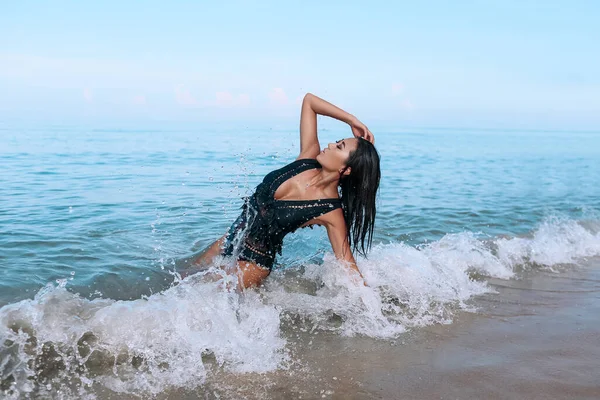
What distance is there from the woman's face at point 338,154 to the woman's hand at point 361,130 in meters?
0.21

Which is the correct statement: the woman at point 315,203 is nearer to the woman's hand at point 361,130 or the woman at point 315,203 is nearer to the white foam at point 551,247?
the woman's hand at point 361,130

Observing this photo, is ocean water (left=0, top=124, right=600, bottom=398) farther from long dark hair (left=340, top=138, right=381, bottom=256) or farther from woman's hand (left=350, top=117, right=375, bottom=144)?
woman's hand (left=350, top=117, right=375, bottom=144)

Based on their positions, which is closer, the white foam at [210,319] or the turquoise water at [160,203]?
the white foam at [210,319]

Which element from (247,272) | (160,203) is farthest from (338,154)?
(160,203)

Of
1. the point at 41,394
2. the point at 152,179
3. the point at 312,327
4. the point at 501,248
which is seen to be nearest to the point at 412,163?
the point at 152,179

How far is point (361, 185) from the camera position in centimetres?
459

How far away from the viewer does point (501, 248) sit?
6.71 m

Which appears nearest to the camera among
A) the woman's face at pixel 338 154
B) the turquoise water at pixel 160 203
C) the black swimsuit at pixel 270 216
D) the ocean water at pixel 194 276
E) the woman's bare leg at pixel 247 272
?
the ocean water at pixel 194 276

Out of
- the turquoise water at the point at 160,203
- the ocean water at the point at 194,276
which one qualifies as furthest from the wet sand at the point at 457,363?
the turquoise water at the point at 160,203

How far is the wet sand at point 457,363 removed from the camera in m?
3.26

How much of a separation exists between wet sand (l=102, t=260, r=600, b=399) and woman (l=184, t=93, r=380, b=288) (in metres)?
0.92

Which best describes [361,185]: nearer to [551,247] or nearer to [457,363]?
[457,363]

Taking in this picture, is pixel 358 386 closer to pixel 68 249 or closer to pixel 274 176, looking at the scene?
pixel 274 176

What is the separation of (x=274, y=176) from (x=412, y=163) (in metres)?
13.0
